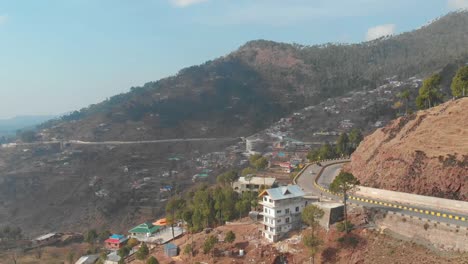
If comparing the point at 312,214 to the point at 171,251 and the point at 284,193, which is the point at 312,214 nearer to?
the point at 284,193

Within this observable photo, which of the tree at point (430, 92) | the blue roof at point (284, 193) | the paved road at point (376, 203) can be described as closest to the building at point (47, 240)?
the paved road at point (376, 203)

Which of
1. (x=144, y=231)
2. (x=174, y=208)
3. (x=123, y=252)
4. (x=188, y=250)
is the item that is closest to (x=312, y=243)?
(x=188, y=250)

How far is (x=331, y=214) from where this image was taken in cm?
3488

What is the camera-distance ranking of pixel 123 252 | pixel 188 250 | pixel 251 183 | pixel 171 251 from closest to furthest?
pixel 188 250
pixel 171 251
pixel 123 252
pixel 251 183

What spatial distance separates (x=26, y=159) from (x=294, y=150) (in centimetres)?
9100

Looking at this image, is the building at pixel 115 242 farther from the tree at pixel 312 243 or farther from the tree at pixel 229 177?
the tree at pixel 312 243

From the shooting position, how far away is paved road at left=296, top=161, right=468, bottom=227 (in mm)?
29467

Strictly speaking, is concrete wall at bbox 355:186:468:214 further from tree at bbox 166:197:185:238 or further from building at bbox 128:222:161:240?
building at bbox 128:222:161:240

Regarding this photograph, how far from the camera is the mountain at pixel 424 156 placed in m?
33.1

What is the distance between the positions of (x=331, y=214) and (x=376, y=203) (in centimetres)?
455

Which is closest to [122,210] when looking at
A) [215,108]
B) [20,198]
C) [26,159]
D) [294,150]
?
[20,198]

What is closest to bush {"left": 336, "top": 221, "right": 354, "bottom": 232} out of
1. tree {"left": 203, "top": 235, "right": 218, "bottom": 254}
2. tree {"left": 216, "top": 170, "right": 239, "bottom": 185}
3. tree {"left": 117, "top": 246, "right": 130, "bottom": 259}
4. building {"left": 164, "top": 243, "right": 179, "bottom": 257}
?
tree {"left": 203, "top": 235, "right": 218, "bottom": 254}

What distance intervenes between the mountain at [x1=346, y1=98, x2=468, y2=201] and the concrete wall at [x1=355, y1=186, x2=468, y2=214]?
0.92 metres

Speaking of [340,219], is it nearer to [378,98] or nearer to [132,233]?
[132,233]
